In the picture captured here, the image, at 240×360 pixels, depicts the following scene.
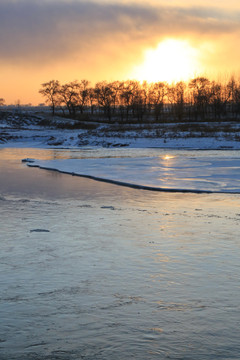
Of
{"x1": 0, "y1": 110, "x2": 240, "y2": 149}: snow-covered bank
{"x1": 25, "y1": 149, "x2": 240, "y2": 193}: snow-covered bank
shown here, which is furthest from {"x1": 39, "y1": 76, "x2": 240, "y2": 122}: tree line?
{"x1": 25, "y1": 149, "x2": 240, "y2": 193}: snow-covered bank

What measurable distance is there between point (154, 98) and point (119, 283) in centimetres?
12585

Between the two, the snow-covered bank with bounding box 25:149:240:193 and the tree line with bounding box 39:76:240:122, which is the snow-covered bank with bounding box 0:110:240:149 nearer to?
the snow-covered bank with bounding box 25:149:240:193

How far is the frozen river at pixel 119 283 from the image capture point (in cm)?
400

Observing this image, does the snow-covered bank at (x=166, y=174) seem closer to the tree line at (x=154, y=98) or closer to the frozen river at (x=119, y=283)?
the frozen river at (x=119, y=283)

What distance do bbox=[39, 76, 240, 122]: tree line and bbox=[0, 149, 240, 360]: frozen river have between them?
3585 inches

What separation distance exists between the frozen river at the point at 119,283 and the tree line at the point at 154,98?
91.1 metres

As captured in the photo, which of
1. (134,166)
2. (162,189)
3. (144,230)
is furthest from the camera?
(134,166)

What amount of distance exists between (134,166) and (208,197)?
9379 mm

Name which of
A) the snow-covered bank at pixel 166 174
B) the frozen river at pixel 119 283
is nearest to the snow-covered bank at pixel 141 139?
the snow-covered bank at pixel 166 174

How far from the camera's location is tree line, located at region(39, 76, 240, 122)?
105062 millimetres

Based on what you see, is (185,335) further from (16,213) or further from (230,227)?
(16,213)

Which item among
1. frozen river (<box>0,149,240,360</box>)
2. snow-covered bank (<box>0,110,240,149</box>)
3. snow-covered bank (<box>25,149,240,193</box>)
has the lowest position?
frozen river (<box>0,149,240,360</box>)

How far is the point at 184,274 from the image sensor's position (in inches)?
228

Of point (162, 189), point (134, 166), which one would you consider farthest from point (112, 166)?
point (162, 189)
